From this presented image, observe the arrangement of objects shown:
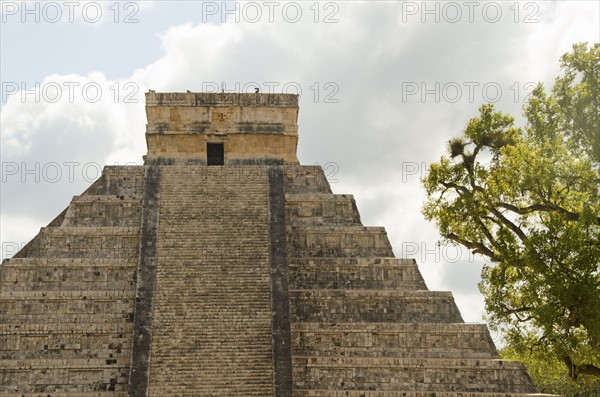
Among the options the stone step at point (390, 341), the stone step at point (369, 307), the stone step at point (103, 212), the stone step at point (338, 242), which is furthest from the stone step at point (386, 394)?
the stone step at point (103, 212)

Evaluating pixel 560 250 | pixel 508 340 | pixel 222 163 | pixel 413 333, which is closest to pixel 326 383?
pixel 413 333

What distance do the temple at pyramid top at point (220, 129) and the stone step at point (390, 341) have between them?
268 inches

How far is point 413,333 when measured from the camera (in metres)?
22.3

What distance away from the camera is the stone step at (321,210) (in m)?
25.0

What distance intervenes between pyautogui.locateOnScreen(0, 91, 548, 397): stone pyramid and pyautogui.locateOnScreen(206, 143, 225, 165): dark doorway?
626mm

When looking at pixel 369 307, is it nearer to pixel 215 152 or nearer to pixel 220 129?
pixel 215 152

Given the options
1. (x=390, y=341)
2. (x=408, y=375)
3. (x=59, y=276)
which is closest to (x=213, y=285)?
(x=59, y=276)

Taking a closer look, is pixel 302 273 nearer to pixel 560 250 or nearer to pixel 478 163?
pixel 478 163

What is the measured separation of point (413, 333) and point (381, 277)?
200 centimetres

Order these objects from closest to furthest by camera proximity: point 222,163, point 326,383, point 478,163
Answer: point 326,383 → point 478,163 → point 222,163

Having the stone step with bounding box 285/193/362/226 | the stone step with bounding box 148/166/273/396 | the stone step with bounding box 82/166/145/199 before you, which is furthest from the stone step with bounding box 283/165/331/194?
the stone step with bounding box 82/166/145/199

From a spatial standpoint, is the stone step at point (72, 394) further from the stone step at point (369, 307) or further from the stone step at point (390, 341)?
the stone step at point (369, 307)

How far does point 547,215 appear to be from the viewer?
71.2ft

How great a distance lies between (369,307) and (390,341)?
115 centimetres
